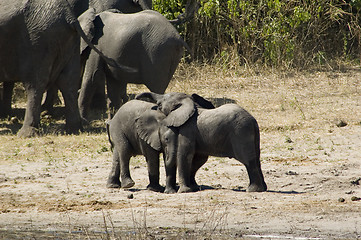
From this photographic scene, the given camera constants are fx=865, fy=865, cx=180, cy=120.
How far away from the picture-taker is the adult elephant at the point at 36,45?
12383mm

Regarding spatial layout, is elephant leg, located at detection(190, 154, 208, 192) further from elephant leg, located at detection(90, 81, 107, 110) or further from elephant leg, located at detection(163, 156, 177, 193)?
elephant leg, located at detection(90, 81, 107, 110)

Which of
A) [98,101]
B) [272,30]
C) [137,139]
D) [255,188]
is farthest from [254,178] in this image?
[272,30]

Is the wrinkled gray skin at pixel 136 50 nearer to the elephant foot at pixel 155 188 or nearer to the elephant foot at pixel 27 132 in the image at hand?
the elephant foot at pixel 27 132

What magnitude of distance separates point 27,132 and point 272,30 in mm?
6082

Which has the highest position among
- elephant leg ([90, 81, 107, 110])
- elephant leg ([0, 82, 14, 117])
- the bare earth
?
the bare earth

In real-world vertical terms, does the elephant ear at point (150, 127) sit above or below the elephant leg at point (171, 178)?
above

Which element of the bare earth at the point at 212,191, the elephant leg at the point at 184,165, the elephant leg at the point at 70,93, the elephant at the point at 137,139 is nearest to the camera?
the bare earth at the point at 212,191

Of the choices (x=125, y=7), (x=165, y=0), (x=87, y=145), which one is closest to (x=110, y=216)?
(x=87, y=145)

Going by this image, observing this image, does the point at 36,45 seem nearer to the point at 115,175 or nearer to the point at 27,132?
the point at 27,132

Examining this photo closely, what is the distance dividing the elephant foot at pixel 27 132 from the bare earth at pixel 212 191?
243mm

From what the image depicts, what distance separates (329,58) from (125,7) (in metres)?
4.84

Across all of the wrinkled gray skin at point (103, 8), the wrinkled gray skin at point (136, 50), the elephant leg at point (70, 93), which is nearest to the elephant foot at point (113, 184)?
the elephant leg at point (70, 93)

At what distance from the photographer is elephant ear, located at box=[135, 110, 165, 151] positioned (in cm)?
901

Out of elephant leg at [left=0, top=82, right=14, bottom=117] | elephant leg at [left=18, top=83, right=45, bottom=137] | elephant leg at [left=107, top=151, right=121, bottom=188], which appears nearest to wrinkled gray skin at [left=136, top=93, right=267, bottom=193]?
elephant leg at [left=107, top=151, right=121, bottom=188]
